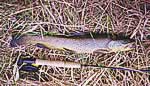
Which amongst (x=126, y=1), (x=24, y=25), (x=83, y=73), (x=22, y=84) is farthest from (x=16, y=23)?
(x=126, y=1)

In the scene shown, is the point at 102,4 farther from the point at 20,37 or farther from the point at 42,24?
the point at 20,37

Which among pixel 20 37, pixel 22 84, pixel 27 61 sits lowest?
pixel 22 84

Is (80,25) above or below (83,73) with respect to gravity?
above
